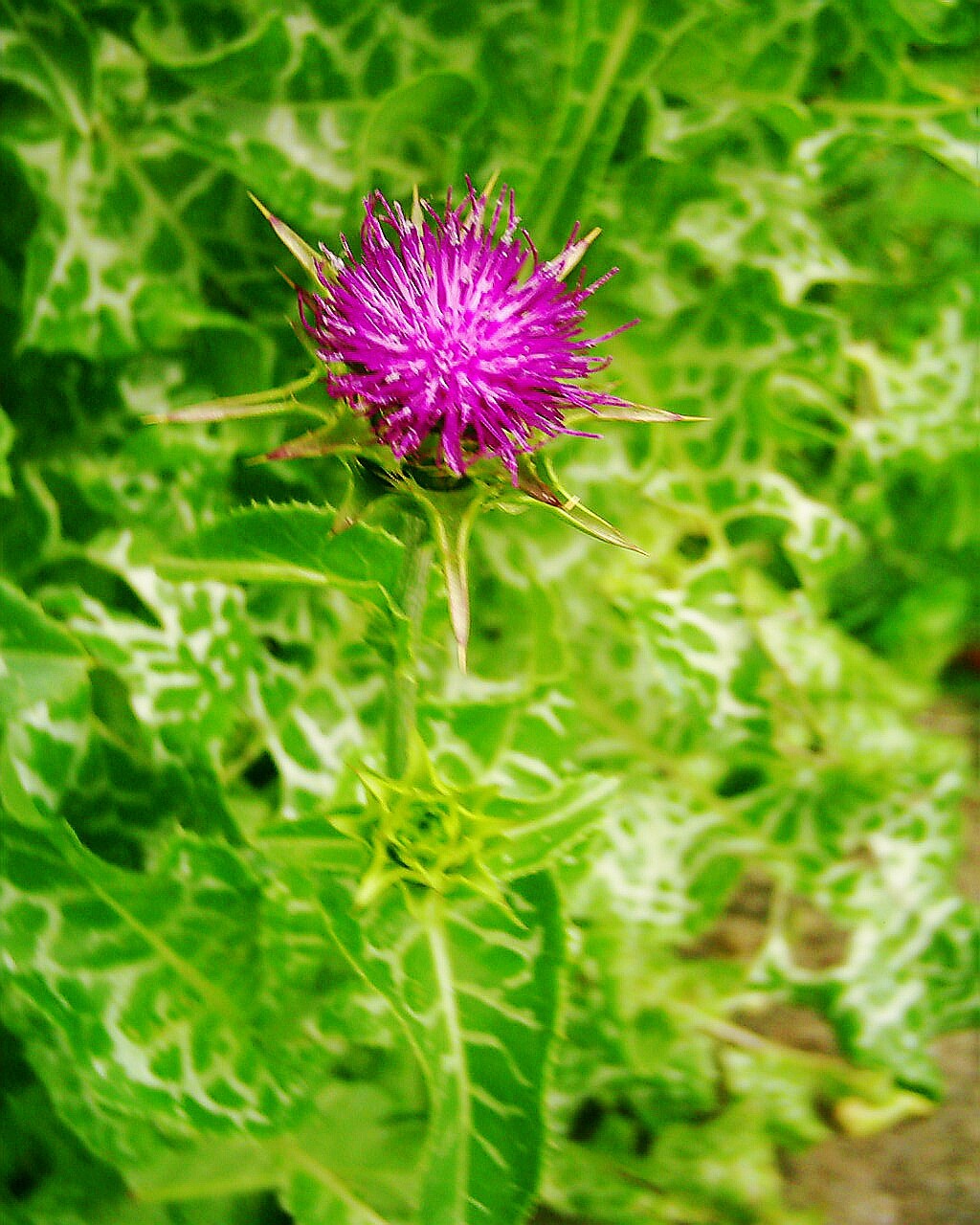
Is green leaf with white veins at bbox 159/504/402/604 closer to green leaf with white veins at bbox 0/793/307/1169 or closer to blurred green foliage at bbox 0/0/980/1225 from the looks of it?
blurred green foliage at bbox 0/0/980/1225

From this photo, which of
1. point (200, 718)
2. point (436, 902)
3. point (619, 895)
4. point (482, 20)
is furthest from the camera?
point (619, 895)

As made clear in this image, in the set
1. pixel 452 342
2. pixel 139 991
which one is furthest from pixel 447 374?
pixel 139 991

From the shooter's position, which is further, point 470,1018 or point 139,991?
Answer: point 139,991

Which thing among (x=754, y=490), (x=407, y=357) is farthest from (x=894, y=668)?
(x=407, y=357)

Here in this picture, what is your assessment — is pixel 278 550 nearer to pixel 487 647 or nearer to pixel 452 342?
pixel 452 342

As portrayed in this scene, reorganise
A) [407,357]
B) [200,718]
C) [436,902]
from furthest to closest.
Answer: [200,718] < [436,902] < [407,357]

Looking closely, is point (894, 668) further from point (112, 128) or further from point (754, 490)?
point (112, 128)

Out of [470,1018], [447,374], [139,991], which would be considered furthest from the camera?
[139,991]

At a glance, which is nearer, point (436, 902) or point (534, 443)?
point (534, 443)
